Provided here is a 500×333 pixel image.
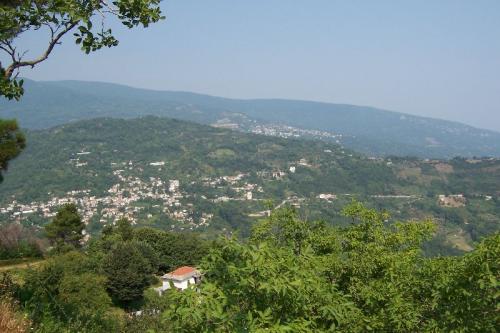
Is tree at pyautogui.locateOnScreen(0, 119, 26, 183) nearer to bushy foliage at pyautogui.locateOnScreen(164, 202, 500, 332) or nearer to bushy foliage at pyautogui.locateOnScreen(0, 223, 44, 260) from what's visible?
bushy foliage at pyautogui.locateOnScreen(0, 223, 44, 260)

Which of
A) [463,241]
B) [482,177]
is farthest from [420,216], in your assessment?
[482,177]

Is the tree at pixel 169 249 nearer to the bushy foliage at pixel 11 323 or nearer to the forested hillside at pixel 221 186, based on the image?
the bushy foliage at pixel 11 323

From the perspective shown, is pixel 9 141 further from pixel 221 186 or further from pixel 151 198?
pixel 221 186

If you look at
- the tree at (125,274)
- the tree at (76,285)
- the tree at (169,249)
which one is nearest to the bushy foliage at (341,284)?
the tree at (76,285)

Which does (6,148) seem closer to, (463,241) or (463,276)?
(463,276)

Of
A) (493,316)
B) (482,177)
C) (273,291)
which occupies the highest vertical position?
(273,291)

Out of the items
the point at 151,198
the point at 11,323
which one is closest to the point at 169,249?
the point at 11,323

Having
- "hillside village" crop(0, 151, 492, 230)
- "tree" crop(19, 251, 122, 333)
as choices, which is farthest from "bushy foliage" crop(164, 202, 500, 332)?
"hillside village" crop(0, 151, 492, 230)
